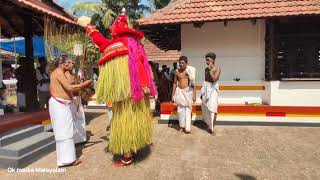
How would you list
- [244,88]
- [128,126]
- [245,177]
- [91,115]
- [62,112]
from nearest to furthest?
[245,177] → [128,126] → [62,112] → [244,88] → [91,115]

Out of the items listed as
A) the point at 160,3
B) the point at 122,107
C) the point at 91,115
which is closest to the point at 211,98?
the point at 122,107

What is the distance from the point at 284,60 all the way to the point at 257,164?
4.29m

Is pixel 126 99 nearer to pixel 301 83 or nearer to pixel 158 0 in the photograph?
pixel 301 83

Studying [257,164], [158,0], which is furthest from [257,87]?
[158,0]

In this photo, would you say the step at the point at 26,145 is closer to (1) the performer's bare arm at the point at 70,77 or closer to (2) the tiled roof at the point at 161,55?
(1) the performer's bare arm at the point at 70,77

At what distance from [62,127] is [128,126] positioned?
3.57ft

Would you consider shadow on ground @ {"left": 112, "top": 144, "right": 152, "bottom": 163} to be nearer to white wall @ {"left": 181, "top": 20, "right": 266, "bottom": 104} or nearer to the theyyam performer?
the theyyam performer

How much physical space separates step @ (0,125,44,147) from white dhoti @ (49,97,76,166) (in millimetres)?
1030

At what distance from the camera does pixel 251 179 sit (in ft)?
15.6

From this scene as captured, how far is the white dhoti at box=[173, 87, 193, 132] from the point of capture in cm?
776

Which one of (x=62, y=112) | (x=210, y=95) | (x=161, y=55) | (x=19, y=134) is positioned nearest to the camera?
(x=62, y=112)

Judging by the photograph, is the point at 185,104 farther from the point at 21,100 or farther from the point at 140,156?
the point at 21,100

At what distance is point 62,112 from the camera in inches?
210

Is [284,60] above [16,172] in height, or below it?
above
